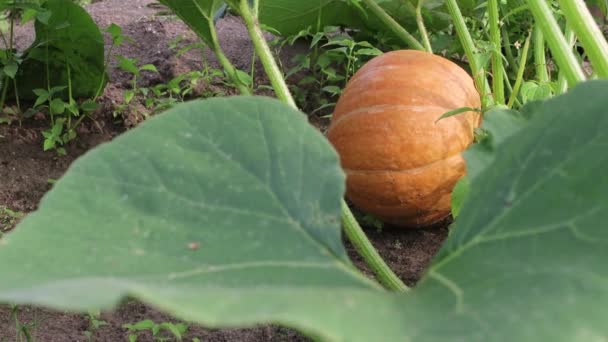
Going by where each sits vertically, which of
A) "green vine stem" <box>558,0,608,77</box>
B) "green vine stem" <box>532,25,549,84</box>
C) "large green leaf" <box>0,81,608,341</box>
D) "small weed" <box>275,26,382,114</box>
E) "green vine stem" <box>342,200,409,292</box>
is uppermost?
"large green leaf" <box>0,81,608,341</box>

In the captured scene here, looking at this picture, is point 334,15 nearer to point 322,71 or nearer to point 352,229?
point 322,71

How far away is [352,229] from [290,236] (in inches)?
24.0

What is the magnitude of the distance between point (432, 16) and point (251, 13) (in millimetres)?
1070

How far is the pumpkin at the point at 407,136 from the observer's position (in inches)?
74.8

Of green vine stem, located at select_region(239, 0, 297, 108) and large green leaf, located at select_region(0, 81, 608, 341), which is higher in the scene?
large green leaf, located at select_region(0, 81, 608, 341)

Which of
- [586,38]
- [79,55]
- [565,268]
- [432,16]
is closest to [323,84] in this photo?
[432,16]

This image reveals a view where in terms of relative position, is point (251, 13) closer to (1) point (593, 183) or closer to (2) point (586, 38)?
(2) point (586, 38)

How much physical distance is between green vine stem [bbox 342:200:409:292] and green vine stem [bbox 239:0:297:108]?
28 centimetres

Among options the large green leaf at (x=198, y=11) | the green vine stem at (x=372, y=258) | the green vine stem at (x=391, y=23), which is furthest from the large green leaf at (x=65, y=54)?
the green vine stem at (x=372, y=258)

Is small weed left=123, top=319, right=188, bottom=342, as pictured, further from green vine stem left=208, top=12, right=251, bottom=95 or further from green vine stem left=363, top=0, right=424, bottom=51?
green vine stem left=363, top=0, right=424, bottom=51

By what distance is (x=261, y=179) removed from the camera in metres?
0.87

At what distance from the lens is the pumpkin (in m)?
1.90

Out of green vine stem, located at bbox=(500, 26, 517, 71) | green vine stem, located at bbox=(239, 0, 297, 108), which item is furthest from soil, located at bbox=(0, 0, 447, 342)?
green vine stem, located at bbox=(500, 26, 517, 71)

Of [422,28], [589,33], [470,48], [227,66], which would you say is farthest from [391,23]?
[589,33]
